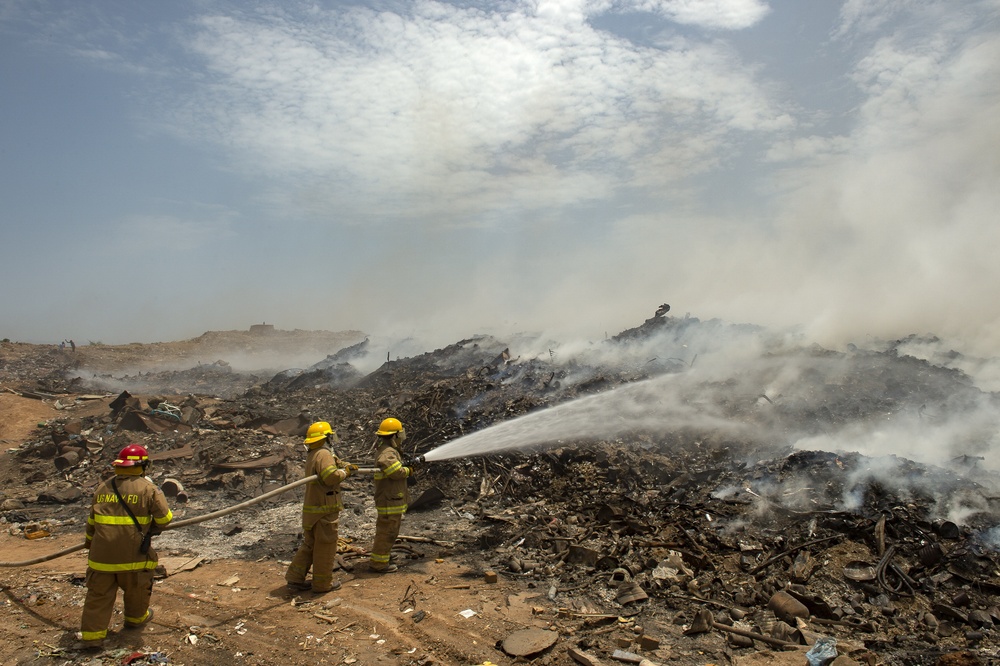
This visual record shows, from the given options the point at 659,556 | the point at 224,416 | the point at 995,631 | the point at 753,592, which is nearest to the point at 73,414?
the point at 224,416

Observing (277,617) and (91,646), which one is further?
(277,617)

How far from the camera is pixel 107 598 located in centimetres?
→ 552

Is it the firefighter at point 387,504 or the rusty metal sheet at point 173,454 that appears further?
the rusty metal sheet at point 173,454

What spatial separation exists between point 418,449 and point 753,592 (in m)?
8.09

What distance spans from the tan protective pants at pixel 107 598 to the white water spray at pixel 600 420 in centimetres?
581

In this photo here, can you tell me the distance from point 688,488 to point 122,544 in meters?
7.48

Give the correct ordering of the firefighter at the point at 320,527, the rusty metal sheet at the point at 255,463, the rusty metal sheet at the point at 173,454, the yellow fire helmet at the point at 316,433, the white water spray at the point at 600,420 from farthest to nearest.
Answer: the rusty metal sheet at the point at 173,454
the rusty metal sheet at the point at 255,463
the white water spray at the point at 600,420
the yellow fire helmet at the point at 316,433
the firefighter at the point at 320,527

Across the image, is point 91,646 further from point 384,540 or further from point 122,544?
point 384,540

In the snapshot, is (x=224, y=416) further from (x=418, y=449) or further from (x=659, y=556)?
(x=659, y=556)

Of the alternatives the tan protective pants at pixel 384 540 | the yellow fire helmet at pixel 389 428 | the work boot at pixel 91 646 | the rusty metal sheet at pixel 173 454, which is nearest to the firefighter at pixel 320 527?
the tan protective pants at pixel 384 540

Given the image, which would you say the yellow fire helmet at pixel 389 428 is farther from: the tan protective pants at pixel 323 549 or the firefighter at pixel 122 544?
the firefighter at pixel 122 544

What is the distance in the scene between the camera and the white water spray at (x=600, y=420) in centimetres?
1179

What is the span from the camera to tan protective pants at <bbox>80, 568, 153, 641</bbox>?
214 inches

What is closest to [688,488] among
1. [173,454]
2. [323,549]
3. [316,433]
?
[323,549]
